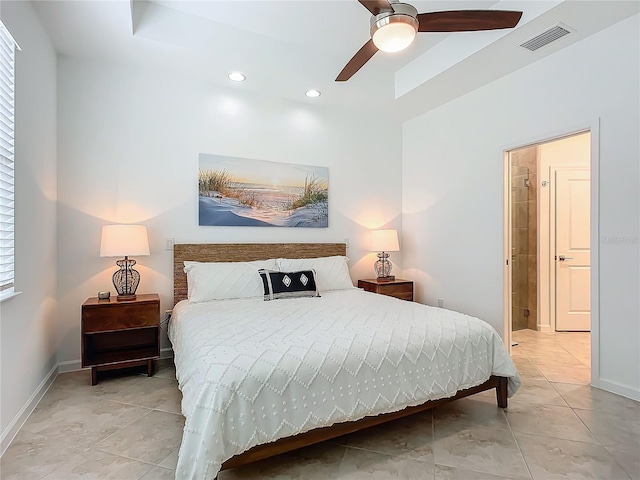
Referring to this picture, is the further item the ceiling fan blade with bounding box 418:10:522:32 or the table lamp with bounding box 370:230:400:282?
the table lamp with bounding box 370:230:400:282

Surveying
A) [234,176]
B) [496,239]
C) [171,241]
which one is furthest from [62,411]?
[496,239]

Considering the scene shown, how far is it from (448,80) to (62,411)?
4386 mm

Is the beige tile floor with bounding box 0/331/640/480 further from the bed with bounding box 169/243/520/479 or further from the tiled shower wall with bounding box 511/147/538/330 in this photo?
the tiled shower wall with bounding box 511/147/538/330

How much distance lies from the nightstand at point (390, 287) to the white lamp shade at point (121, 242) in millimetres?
2514

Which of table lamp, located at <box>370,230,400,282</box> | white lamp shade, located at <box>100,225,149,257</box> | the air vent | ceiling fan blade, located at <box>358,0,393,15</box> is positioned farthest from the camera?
table lamp, located at <box>370,230,400,282</box>

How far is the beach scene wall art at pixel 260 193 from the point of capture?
3787 mm

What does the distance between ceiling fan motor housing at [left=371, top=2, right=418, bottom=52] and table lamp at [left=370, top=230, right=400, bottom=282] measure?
249cm

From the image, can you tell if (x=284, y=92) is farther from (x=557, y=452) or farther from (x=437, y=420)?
(x=557, y=452)

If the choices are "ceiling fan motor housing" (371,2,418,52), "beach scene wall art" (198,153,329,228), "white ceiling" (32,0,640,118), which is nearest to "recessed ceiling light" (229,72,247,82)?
"white ceiling" (32,0,640,118)

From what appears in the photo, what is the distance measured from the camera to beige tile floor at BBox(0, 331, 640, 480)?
1.81 meters

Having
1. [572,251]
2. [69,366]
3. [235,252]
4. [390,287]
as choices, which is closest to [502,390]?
[390,287]

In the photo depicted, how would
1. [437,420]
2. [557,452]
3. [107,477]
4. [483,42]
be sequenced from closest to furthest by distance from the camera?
1. [107,477]
2. [557,452]
3. [437,420]
4. [483,42]

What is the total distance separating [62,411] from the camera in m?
Result: 2.45

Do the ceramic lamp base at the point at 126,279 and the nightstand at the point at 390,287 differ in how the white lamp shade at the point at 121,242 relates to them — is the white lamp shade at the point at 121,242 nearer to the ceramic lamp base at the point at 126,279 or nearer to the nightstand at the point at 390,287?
the ceramic lamp base at the point at 126,279
